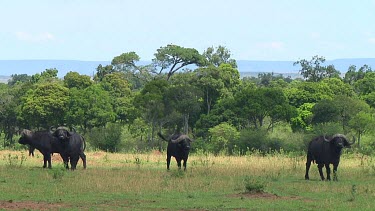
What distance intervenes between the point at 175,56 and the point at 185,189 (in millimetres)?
84420

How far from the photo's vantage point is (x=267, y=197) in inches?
741

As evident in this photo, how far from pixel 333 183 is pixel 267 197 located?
4.65 m

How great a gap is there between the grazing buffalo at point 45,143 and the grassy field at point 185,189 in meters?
1.23

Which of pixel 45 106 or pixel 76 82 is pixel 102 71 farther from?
pixel 45 106

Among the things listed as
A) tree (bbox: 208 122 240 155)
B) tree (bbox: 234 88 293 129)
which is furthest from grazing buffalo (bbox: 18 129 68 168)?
tree (bbox: 234 88 293 129)

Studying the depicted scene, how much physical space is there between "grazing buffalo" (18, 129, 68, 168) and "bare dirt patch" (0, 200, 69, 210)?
10322mm

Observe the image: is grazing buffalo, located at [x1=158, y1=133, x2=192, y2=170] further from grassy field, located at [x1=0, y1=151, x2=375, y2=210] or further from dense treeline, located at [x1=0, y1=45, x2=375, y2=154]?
dense treeline, located at [x1=0, y1=45, x2=375, y2=154]

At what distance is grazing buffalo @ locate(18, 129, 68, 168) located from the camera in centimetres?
2792

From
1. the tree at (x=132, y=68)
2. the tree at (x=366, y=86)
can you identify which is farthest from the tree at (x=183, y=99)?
the tree at (x=132, y=68)

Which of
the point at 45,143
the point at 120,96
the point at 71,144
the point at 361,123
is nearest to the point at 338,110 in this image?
the point at 361,123

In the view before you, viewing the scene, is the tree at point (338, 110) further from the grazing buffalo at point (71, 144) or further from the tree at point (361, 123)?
the grazing buffalo at point (71, 144)

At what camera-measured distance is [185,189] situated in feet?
66.7

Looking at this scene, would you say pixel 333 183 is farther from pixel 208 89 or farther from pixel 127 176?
pixel 208 89

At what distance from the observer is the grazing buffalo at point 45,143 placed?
91.6 ft
